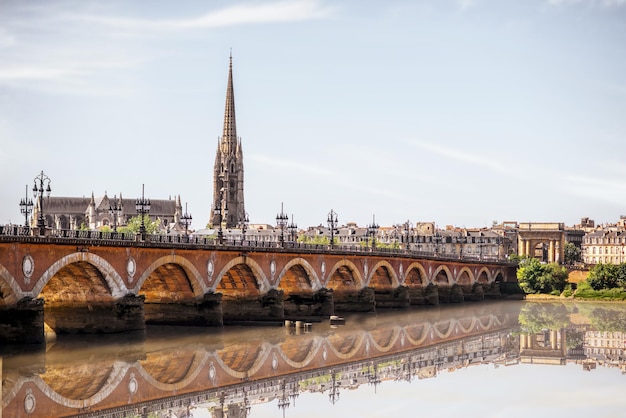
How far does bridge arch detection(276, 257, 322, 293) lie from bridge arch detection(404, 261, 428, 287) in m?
24.2

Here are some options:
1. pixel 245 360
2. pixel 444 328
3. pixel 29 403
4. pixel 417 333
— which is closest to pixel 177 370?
pixel 245 360

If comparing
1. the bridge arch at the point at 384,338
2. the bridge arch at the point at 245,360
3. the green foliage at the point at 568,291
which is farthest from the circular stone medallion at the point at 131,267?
the green foliage at the point at 568,291

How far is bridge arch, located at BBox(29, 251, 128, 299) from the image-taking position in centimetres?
5113

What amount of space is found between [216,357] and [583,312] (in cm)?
5254

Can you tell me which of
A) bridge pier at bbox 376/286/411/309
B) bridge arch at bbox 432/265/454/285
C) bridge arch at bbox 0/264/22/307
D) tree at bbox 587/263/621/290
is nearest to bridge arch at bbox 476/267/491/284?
bridge arch at bbox 432/265/454/285

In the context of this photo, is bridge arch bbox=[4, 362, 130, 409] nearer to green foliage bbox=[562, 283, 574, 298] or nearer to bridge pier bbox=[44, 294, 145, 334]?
bridge pier bbox=[44, 294, 145, 334]

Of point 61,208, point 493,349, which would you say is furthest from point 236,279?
point 61,208

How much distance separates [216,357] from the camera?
52000 millimetres

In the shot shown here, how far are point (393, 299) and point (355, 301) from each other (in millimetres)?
8854

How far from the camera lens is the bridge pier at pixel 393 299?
94688 millimetres

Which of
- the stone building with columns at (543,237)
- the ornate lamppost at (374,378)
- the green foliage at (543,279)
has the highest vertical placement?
the stone building with columns at (543,237)

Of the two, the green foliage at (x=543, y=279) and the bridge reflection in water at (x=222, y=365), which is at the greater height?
the green foliage at (x=543, y=279)

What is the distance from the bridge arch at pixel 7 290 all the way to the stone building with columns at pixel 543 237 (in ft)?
446

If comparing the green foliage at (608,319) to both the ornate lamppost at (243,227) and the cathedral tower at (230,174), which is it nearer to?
the ornate lamppost at (243,227)
